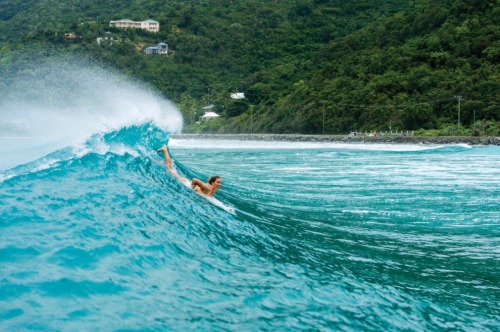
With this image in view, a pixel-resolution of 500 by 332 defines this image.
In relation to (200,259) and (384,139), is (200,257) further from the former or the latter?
(384,139)

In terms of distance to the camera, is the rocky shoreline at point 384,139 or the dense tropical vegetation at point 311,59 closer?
the rocky shoreline at point 384,139

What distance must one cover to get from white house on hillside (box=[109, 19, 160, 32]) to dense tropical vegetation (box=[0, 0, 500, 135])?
415cm

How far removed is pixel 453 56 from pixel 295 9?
10442 centimetres

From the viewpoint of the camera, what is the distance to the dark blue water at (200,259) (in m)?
5.45

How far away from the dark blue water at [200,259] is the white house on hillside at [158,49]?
5903 inches

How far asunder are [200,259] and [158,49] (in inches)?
6260

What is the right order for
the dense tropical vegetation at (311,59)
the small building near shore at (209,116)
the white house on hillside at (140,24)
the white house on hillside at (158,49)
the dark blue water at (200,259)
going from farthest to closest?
the white house on hillside at (140,24) → the white house on hillside at (158,49) → the small building near shore at (209,116) → the dense tropical vegetation at (311,59) → the dark blue water at (200,259)

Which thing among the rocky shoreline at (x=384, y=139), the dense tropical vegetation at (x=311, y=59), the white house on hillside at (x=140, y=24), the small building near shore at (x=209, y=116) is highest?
the white house on hillside at (x=140, y=24)

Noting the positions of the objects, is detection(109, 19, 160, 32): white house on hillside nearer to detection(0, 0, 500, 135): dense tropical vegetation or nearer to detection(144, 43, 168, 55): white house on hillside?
detection(0, 0, 500, 135): dense tropical vegetation

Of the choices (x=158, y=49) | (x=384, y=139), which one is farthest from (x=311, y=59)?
(x=384, y=139)

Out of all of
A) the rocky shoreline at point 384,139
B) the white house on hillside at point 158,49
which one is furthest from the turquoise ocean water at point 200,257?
the white house on hillside at point 158,49

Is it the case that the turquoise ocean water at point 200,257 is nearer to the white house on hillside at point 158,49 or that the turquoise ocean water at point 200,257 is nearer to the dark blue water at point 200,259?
the dark blue water at point 200,259

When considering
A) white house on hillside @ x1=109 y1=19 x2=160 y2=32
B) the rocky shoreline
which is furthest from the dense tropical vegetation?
white house on hillside @ x1=109 y1=19 x2=160 y2=32

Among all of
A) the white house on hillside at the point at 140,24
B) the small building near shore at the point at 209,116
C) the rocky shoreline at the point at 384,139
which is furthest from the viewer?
the white house on hillside at the point at 140,24
